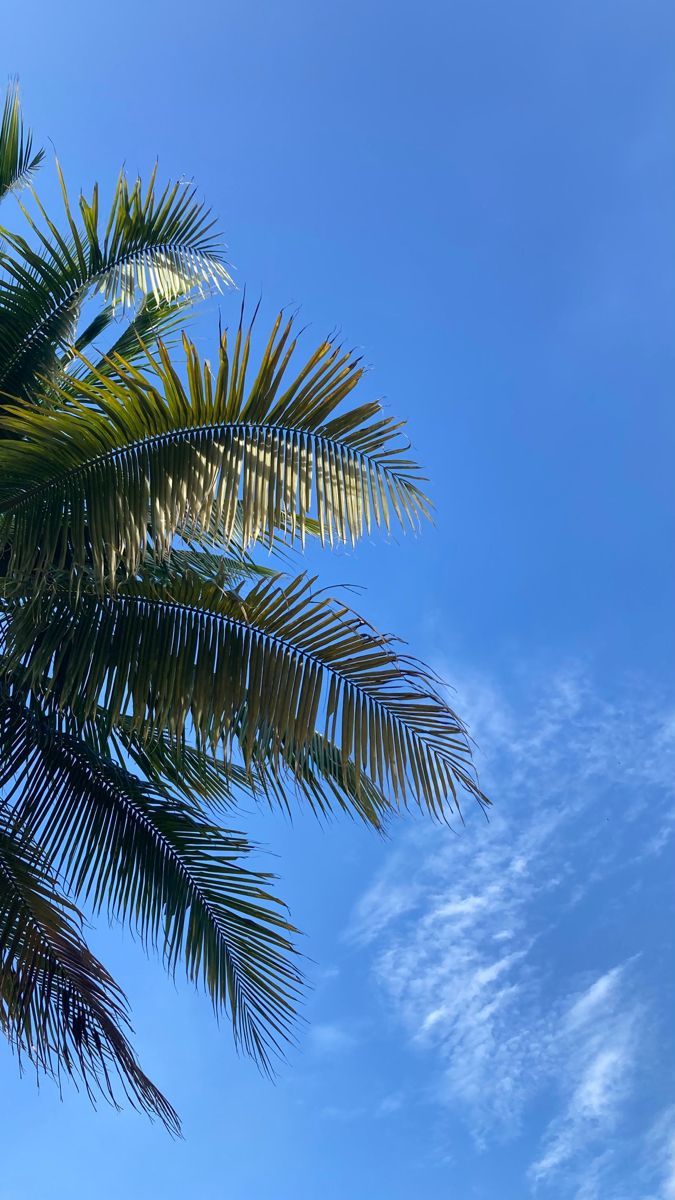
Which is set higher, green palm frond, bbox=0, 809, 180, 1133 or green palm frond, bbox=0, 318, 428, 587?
green palm frond, bbox=0, 318, 428, 587

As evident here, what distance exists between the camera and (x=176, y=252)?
7.05 m

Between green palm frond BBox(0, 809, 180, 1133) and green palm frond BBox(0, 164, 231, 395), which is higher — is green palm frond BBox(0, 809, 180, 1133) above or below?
below

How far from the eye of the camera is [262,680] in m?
5.52

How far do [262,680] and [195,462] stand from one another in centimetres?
128

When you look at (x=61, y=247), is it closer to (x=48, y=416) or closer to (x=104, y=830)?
(x=48, y=416)

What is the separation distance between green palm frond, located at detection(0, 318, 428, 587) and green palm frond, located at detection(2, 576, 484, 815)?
2.38ft

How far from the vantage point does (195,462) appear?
189 inches

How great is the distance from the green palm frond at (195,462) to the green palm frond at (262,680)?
0.73 meters

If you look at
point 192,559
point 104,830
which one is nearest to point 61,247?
point 192,559

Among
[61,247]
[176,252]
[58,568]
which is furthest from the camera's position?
[176,252]

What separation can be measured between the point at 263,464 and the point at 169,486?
1.47 ft

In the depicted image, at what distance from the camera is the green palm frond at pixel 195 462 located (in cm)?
473

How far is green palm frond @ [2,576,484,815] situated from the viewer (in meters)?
5.50

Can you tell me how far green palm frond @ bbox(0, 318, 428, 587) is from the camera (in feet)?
15.5
